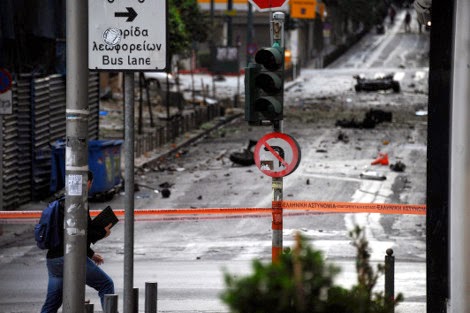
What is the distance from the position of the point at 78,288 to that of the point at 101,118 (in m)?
30.6

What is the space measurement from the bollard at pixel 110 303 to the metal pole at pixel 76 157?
25cm

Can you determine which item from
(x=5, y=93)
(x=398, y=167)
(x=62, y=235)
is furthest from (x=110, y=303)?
(x=398, y=167)

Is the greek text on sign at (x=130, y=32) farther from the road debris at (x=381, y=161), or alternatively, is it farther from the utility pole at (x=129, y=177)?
the road debris at (x=381, y=161)

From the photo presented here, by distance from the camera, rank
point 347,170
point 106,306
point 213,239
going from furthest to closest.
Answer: point 347,170, point 213,239, point 106,306

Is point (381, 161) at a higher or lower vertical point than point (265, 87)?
lower

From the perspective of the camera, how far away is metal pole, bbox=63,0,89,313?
8.43 metres

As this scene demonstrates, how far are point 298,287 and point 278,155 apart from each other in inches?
243

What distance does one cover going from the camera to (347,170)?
26.9 meters

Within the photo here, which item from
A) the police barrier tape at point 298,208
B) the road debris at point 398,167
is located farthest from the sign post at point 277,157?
the road debris at point 398,167

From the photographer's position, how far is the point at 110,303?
842 cm

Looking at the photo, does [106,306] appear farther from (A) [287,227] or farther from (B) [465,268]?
(A) [287,227]

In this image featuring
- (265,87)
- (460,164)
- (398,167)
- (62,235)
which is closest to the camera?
(460,164)

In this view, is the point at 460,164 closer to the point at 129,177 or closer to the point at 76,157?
the point at 129,177

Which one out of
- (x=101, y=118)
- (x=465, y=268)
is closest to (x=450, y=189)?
(x=465, y=268)
